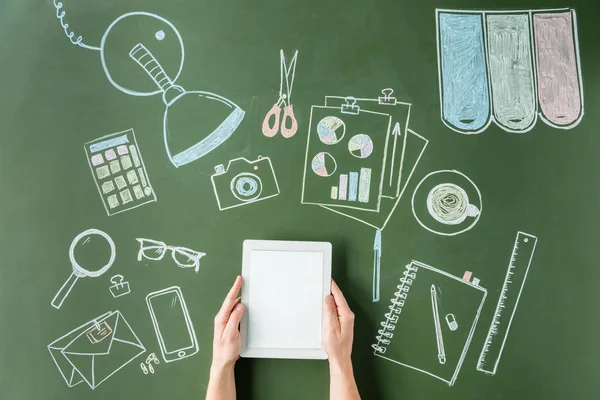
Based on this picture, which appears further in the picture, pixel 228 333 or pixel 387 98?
pixel 387 98

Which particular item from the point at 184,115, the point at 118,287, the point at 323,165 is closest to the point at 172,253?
the point at 118,287

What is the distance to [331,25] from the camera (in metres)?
1.17

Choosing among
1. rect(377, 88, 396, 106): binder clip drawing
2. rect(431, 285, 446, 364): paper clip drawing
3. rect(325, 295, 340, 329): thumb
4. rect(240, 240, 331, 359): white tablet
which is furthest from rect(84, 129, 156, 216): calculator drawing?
rect(431, 285, 446, 364): paper clip drawing

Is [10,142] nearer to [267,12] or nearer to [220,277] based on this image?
[220,277]

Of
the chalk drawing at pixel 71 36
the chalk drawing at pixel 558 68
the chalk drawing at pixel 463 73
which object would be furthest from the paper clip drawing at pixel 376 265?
the chalk drawing at pixel 71 36

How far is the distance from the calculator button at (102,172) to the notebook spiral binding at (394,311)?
0.89 metres

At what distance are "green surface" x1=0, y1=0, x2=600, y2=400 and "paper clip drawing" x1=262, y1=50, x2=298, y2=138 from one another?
21 millimetres

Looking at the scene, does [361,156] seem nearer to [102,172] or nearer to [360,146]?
[360,146]

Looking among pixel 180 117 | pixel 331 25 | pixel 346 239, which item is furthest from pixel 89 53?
pixel 346 239

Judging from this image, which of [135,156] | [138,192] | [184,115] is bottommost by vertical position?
[138,192]

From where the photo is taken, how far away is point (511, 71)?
1.18m

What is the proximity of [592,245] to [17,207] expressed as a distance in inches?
65.2

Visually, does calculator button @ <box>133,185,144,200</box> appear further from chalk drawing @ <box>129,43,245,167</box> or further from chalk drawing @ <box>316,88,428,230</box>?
chalk drawing @ <box>316,88,428,230</box>

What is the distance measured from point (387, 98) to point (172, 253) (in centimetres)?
77
